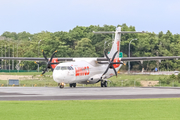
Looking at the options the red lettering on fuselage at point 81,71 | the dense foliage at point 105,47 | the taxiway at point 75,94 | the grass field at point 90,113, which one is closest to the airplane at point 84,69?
the red lettering on fuselage at point 81,71

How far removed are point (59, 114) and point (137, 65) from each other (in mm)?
88164

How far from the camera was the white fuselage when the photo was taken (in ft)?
119

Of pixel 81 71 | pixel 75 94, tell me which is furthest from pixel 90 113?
pixel 81 71

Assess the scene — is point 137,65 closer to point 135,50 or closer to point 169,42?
point 135,50

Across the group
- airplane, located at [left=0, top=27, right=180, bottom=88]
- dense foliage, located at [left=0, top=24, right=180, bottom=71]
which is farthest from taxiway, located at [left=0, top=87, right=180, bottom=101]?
dense foliage, located at [left=0, top=24, right=180, bottom=71]

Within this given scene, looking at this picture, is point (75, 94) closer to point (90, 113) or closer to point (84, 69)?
point (90, 113)

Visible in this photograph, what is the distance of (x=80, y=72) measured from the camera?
39.6 metres

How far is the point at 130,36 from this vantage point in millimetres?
109062

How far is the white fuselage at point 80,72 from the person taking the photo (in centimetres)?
3625

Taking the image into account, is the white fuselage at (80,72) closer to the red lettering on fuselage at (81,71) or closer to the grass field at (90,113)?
the red lettering on fuselage at (81,71)

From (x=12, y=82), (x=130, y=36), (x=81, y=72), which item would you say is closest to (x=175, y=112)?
(x=81, y=72)

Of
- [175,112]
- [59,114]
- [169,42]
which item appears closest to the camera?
[59,114]

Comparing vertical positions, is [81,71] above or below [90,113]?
above

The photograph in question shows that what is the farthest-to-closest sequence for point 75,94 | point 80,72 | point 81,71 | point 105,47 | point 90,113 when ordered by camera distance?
point 105,47
point 81,71
point 80,72
point 75,94
point 90,113
